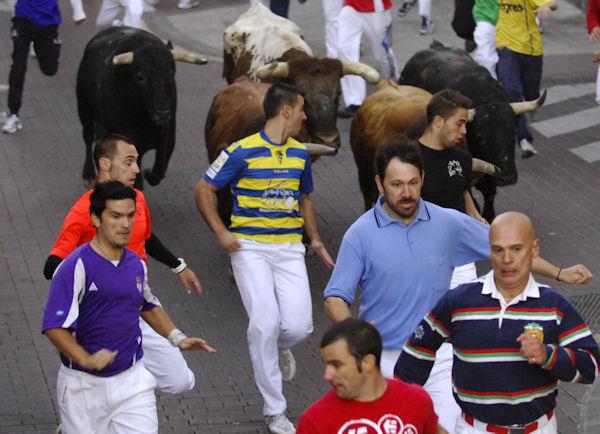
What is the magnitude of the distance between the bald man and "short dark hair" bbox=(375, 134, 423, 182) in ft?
3.78

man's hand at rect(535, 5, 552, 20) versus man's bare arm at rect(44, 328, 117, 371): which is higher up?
man's bare arm at rect(44, 328, 117, 371)

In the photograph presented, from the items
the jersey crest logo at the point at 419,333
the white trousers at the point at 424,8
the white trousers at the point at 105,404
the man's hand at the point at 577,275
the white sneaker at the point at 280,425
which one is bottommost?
the white trousers at the point at 424,8

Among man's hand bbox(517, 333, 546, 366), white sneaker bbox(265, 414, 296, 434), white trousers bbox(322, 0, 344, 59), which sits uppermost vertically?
man's hand bbox(517, 333, 546, 366)

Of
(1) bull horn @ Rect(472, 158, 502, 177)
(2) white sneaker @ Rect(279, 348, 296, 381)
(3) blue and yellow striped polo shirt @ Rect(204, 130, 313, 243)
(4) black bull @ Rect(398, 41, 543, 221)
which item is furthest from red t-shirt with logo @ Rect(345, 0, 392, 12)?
(2) white sneaker @ Rect(279, 348, 296, 381)

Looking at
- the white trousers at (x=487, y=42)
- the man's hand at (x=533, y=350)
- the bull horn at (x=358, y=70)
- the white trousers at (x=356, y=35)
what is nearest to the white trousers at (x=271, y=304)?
the man's hand at (x=533, y=350)

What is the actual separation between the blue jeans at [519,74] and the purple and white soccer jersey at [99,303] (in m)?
8.89

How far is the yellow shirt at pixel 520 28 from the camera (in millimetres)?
15438

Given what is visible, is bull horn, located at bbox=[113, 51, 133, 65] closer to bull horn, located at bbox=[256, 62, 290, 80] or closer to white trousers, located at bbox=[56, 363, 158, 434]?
bull horn, located at bbox=[256, 62, 290, 80]

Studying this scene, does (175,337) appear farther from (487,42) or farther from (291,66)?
(487,42)

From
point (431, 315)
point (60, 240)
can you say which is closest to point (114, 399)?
point (60, 240)

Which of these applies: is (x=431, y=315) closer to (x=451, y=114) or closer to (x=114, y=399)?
(x=114, y=399)

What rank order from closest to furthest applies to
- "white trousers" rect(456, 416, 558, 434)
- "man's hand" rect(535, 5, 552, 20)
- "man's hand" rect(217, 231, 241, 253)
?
"white trousers" rect(456, 416, 558, 434), "man's hand" rect(217, 231, 241, 253), "man's hand" rect(535, 5, 552, 20)

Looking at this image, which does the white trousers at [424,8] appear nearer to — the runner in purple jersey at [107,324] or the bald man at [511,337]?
the runner in purple jersey at [107,324]

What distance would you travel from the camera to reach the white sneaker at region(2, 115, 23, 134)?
55.2 ft
